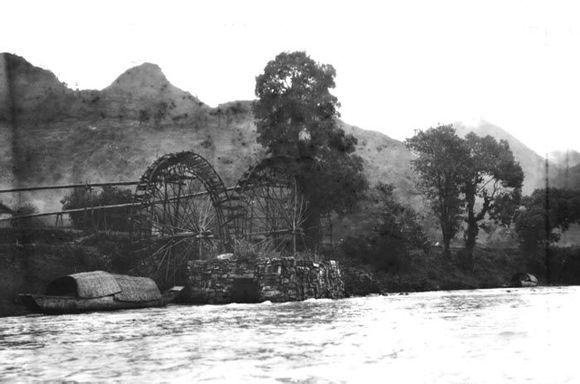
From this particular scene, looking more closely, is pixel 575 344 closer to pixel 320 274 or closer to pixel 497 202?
pixel 320 274

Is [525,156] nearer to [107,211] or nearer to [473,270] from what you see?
[473,270]

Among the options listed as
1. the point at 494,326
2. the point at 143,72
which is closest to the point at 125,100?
the point at 143,72

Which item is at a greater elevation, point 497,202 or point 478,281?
point 497,202

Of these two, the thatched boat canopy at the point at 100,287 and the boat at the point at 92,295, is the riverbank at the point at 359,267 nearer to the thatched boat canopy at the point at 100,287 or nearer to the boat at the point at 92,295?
the thatched boat canopy at the point at 100,287

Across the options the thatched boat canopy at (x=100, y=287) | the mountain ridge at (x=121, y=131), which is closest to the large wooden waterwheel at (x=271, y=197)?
the thatched boat canopy at (x=100, y=287)

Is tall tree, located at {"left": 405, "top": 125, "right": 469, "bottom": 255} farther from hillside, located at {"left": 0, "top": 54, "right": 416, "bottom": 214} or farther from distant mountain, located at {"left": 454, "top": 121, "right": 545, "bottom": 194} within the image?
distant mountain, located at {"left": 454, "top": 121, "right": 545, "bottom": 194}

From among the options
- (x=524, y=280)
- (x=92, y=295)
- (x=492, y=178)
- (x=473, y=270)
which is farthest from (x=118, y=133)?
(x=92, y=295)

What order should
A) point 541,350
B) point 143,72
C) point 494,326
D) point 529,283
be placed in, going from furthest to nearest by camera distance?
point 143,72 → point 529,283 → point 494,326 → point 541,350
